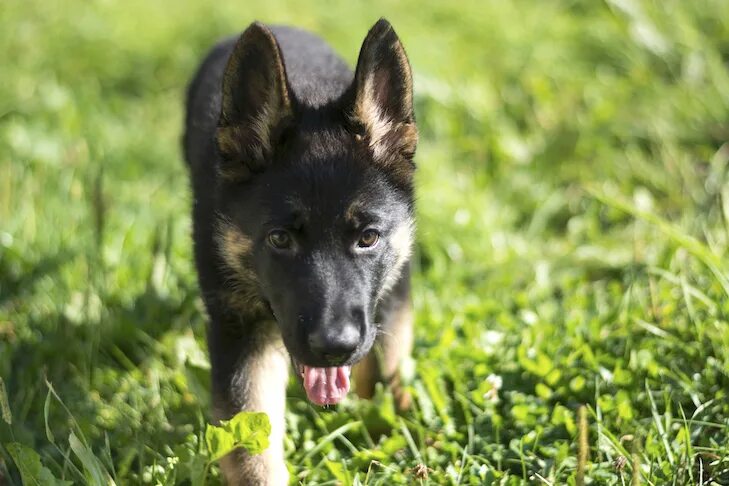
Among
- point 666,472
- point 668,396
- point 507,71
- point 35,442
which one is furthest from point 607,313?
point 507,71

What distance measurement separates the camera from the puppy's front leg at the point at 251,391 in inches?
128

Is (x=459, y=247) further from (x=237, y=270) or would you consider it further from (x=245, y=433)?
(x=245, y=433)

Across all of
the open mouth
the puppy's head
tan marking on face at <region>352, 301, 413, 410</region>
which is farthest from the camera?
tan marking on face at <region>352, 301, 413, 410</region>

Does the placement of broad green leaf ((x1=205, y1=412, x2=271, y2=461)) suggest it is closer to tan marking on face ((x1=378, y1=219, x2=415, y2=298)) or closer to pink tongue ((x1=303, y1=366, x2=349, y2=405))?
pink tongue ((x1=303, y1=366, x2=349, y2=405))

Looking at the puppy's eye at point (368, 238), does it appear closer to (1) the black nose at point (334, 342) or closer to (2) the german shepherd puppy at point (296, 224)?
(2) the german shepherd puppy at point (296, 224)

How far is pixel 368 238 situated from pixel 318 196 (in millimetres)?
224

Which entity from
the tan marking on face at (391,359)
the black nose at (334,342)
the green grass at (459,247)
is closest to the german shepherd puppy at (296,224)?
the black nose at (334,342)

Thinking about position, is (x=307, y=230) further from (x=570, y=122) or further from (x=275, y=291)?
(x=570, y=122)

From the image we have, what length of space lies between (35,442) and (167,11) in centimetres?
483

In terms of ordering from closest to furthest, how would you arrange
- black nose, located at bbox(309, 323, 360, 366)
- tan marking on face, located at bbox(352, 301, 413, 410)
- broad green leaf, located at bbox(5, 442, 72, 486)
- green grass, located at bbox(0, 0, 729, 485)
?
black nose, located at bbox(309, 323, 360, 366) → broad green leaf, located at bbox(5, 442, 72, 486) → green grass, located at bbox(0, 0, 729, 485) → tan marking on face, located at bbox(352, 301, 413, 410)

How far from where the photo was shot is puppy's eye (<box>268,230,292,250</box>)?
3.07 metres

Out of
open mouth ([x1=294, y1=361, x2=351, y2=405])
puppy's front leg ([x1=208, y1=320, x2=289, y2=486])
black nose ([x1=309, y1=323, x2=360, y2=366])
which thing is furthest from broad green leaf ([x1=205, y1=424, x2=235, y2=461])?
black nose ([x1=309, y1=323, x2=360, y2=366])

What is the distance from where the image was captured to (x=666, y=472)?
3139 millimetres

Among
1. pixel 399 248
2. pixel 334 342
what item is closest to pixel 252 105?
pixel 399 248
